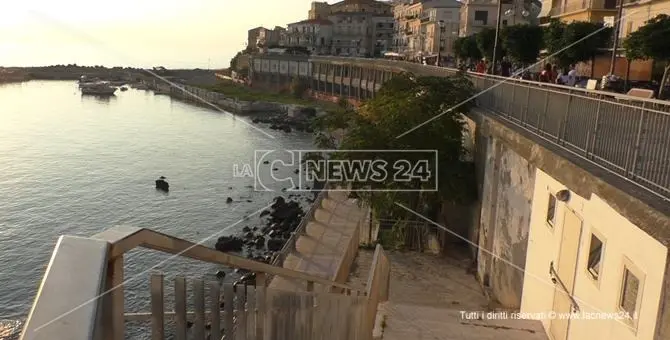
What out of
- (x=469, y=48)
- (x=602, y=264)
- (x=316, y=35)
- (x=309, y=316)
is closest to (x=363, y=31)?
(x=316, y=35)

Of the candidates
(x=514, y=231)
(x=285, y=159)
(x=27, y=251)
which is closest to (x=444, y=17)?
(x=285, y=159)

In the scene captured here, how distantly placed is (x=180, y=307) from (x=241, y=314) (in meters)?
0.64

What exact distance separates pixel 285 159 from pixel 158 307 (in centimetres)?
4442

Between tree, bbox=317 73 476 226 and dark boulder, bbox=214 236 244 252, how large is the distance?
9442mm

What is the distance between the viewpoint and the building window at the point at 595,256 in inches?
280

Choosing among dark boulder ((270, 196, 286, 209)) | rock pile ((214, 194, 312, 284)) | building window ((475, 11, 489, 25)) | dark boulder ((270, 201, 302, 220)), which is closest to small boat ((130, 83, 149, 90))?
building window ((475, 11, 489, 25))

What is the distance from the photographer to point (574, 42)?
19.7 metres

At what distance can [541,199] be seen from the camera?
984 cm

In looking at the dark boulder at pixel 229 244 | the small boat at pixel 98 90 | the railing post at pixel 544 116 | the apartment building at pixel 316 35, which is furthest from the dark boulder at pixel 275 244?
the small boat at pixel 98 90

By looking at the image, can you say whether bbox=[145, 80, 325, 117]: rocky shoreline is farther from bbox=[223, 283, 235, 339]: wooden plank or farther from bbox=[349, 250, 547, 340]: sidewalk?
bbox=[223, 283, 235, 339]: wooden plank

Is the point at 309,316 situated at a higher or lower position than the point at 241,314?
lower

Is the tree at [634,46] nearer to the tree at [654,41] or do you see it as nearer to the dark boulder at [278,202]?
the tree at [654,41]

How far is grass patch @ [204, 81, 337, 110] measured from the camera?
3098 inches

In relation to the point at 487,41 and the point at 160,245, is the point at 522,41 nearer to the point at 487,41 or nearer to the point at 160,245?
the point at 487,41
